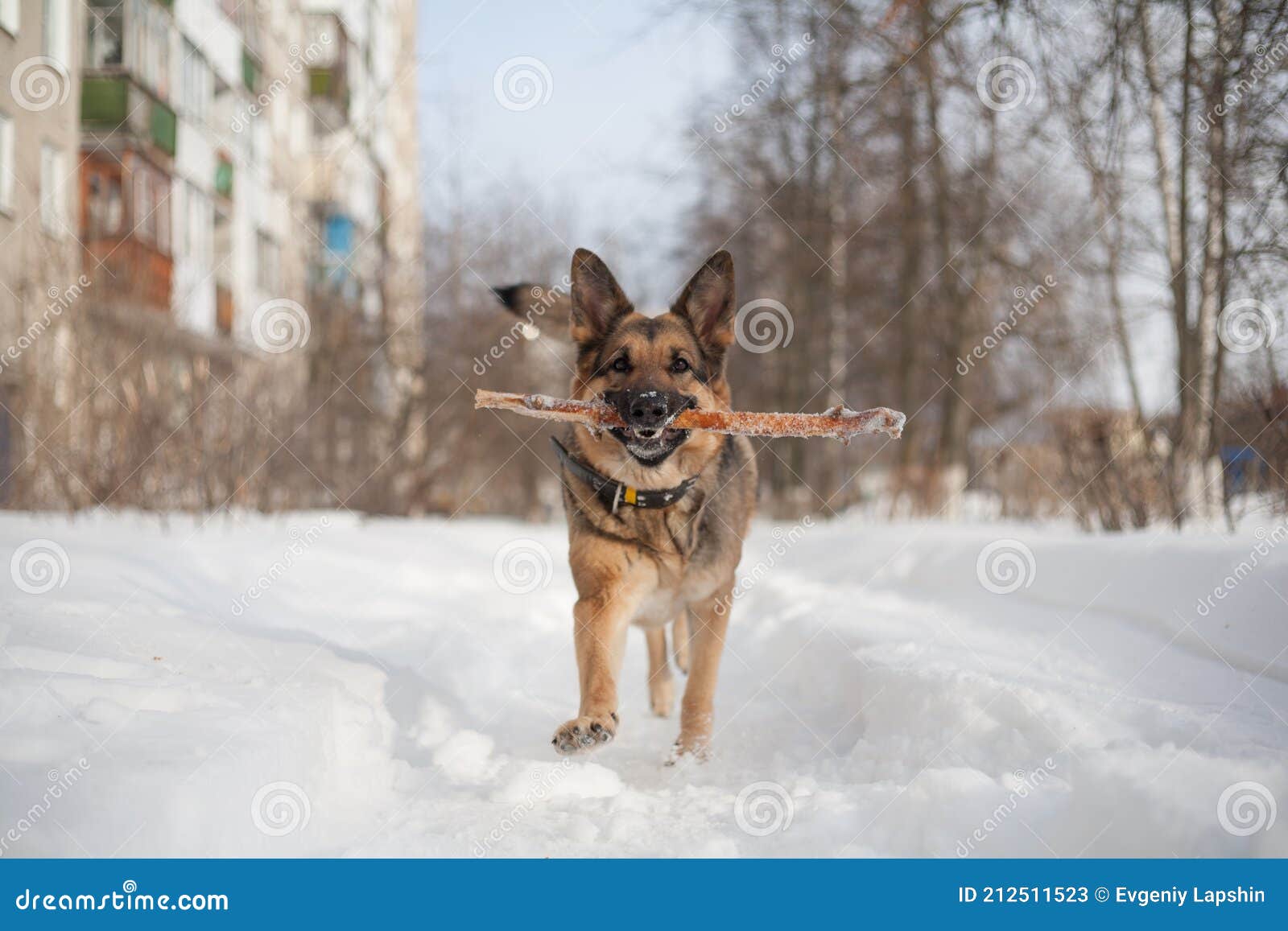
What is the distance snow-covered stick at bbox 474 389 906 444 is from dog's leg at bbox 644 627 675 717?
1.41m

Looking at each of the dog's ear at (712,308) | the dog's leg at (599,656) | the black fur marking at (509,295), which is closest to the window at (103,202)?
the black fur marking at (509,295)

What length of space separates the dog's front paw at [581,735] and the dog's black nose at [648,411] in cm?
110

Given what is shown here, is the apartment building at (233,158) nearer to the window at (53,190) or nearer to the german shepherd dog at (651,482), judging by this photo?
the window at (53,190)

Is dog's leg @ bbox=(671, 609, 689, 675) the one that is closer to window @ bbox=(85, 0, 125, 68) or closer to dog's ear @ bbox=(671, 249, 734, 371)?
dog's ear @ bbox=(671, 249, 734, 371)

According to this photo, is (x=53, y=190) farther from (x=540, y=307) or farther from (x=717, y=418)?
(x=717, y=418)

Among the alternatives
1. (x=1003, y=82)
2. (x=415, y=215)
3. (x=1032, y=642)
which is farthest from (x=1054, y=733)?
(x=415, y=215)

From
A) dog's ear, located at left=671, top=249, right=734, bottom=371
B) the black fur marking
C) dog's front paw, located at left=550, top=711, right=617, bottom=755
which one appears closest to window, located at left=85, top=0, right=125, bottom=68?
the black fur marking

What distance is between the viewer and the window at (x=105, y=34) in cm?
1600

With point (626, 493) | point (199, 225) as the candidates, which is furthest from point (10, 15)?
point (199, 225)

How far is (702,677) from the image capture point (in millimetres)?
4379

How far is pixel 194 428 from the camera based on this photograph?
367 inches

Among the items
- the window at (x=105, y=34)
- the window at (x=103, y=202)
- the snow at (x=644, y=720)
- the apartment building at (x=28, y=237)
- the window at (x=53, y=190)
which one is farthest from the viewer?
the window at (x=105, y=34)

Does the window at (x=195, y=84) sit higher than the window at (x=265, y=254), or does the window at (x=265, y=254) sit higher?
the window at (x=195, y=84)

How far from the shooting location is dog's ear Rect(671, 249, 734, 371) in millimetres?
4473
